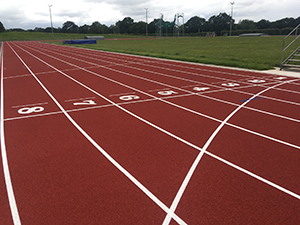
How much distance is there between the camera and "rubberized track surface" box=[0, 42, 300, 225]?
3338 millimetres

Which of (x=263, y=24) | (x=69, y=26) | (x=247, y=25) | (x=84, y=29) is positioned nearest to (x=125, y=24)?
(x=84, y=29)

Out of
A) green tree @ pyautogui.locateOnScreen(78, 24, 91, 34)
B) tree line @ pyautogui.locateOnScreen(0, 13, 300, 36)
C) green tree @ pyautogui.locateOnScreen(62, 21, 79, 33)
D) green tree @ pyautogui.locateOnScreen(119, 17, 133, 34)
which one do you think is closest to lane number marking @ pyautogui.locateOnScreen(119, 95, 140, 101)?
tree line @ pyautogui.locateOnScreen(0, 13, 300, 36)

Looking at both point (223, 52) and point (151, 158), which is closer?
point (151, 158)

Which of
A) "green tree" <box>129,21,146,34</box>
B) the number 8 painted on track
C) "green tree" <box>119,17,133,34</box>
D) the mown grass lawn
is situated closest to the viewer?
the number 8 painted on track

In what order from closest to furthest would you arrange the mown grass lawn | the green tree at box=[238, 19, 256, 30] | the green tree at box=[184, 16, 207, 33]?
1. the mown grass lawn
2. the green tree at box=[238, 19, 256, 30]
3. the green tree at box=[184, 16, 207, 33]

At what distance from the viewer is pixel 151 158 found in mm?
4703

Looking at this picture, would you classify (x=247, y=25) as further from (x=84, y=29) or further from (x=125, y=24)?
(x=84, y=29)

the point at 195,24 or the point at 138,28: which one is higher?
the point at 195,24

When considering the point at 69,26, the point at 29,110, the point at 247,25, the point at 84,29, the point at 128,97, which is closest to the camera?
the point at 29,110

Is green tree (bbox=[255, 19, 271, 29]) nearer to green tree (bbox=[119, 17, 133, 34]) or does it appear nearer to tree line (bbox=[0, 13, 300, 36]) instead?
tree line (bbox=[0, 13, 300, 36])

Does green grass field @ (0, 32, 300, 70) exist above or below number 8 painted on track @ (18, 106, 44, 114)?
above

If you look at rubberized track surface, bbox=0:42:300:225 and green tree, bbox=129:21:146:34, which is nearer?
rubberized track surface, bbox=0:42:300:225

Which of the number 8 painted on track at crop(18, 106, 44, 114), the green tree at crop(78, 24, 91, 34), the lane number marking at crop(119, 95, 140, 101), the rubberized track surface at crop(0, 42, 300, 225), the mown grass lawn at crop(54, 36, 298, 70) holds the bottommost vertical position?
the number 8 painted on track at crop(18, 106, 44, 114)

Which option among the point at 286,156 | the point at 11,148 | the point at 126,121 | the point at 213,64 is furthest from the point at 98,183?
the point at 213,64
